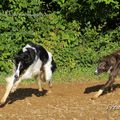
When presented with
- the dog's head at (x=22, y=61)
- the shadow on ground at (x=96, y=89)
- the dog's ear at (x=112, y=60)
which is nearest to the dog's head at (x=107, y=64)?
the dog's ear at (x=112, y=60)

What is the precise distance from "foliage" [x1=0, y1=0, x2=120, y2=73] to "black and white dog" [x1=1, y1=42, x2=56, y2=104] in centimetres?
413

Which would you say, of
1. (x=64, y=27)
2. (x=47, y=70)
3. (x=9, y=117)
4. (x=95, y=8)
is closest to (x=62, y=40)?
(x=64, y=27)

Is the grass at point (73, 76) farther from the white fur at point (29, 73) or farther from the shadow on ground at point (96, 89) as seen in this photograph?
the white fur at point (29, 73)

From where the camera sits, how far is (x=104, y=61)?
11.2 metres

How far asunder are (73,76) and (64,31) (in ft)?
7.99

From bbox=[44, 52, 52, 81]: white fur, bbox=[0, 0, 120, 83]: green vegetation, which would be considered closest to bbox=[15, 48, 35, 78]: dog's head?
bbox=[44, 52, 52, 81]: white fur

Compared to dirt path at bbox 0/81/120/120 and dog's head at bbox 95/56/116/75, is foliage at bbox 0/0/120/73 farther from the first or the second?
dog's head at bbox 95/56/116/75

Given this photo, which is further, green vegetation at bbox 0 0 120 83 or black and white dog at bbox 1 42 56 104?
green vegetation at bbox 0 0 120 83

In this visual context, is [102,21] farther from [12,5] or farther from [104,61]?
[104,61]

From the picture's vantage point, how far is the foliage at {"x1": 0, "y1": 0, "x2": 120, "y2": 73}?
52.5ft

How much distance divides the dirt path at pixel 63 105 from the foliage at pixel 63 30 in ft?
11.1

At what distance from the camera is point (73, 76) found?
14.9m

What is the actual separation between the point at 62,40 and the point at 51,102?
21.0ft

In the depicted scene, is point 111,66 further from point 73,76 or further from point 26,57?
point 73,76
